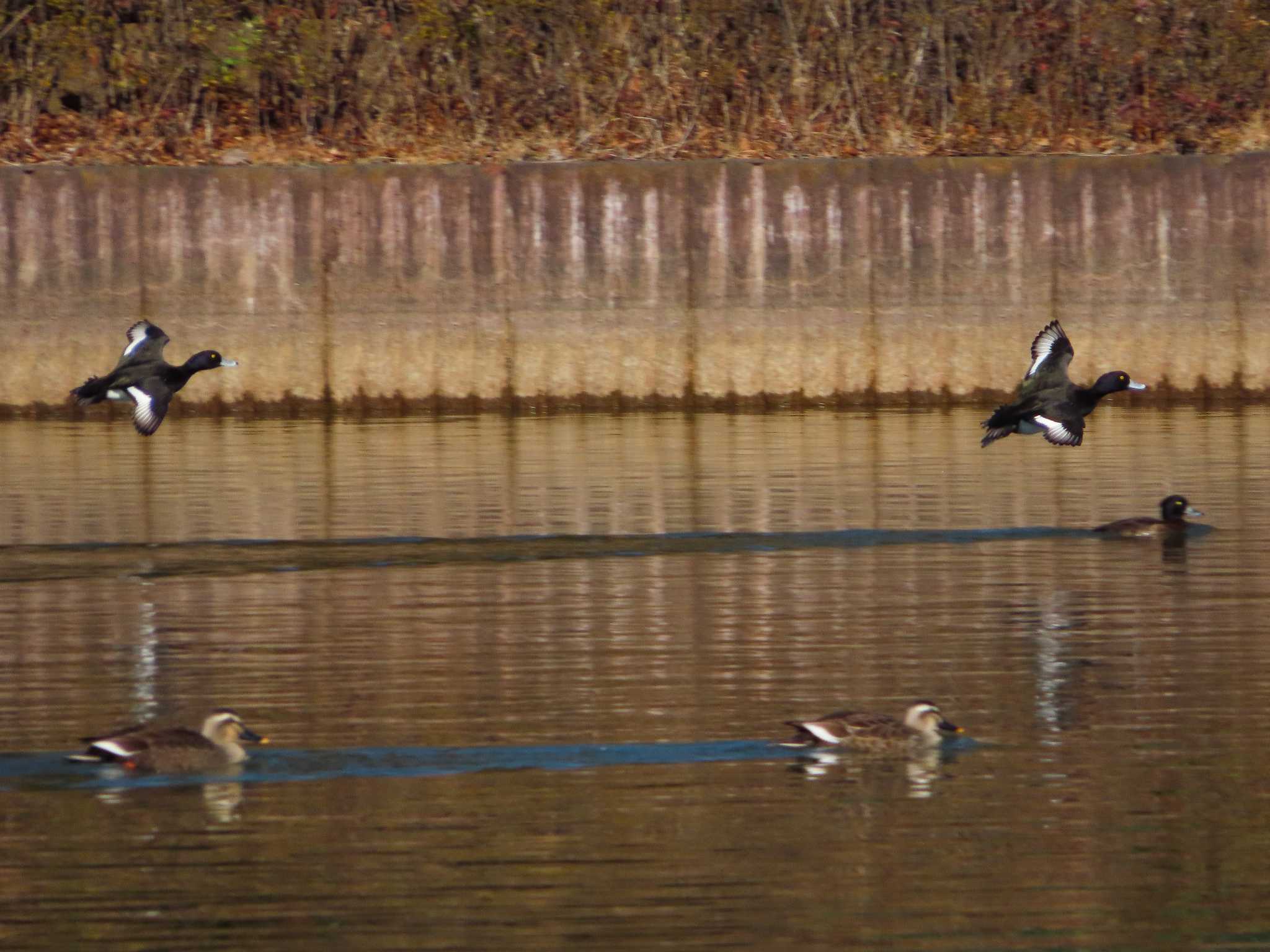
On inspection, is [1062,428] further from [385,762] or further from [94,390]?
[385,762]

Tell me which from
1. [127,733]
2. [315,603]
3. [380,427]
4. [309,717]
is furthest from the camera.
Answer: [380,427]

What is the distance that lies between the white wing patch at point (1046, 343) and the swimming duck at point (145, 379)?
20.0 feet

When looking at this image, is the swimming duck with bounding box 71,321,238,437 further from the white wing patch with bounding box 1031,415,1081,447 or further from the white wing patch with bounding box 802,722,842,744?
the white wing patch with bounding box 802,722,842,744

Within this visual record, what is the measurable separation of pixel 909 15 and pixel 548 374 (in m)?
7.43

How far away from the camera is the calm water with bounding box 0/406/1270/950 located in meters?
8.11

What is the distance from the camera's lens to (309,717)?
11047 mm

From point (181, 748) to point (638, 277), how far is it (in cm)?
1732

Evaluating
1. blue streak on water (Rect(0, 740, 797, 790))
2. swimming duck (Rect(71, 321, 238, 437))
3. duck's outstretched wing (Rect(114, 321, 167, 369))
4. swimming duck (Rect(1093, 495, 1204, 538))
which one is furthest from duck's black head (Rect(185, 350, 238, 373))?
blue streak on water (Rect(0, 740, 797, 790))

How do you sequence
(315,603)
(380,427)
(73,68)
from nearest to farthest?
(315,603) → (380,427) → (73,68)

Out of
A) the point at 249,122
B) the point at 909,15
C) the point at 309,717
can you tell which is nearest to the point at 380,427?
the point at 249,122

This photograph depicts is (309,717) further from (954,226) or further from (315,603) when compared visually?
(954,226)

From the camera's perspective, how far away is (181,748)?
9.91 meters

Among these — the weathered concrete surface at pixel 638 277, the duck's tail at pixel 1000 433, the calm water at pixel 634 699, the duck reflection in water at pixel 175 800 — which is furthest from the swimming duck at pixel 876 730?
the weathered concrete surface at pixel 638 277

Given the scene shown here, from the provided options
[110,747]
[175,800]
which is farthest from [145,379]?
[175,800]
